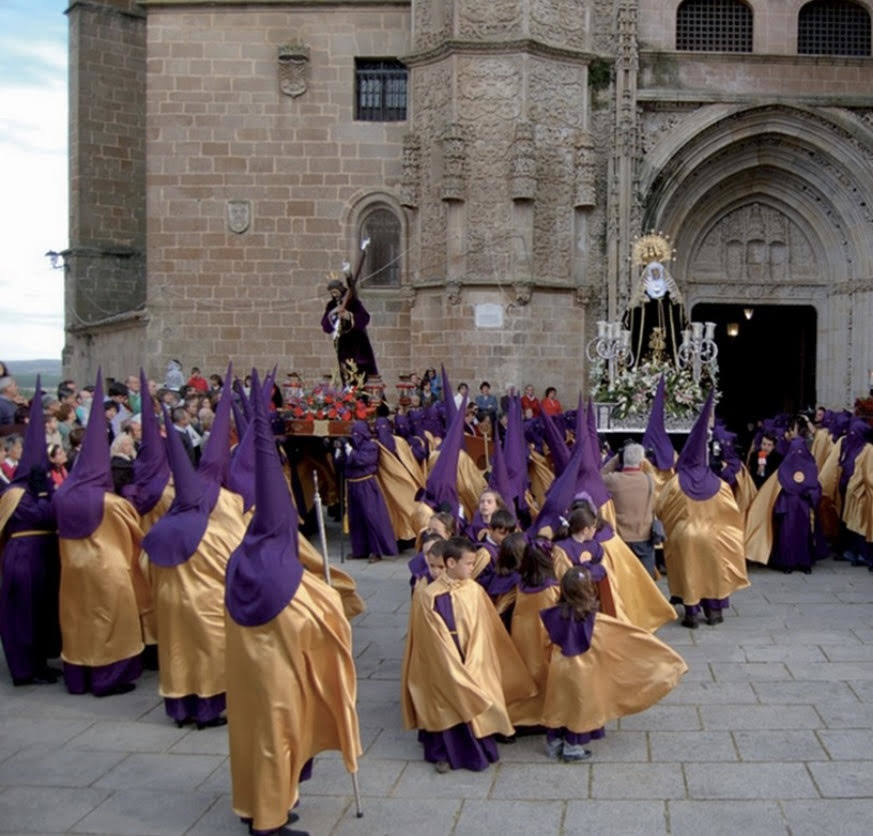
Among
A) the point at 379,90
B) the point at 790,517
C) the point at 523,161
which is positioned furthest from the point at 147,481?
the point at 379,90

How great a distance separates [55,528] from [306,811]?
11.9 feet

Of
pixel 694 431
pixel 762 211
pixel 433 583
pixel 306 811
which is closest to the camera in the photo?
pixel 306 811

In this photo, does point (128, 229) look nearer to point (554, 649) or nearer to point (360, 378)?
point (360, 378)

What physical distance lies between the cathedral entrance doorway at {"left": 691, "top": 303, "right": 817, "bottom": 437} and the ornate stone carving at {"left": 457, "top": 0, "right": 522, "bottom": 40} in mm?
7743

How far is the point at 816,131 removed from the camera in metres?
21.7

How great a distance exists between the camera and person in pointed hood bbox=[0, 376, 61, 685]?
8.51 meters

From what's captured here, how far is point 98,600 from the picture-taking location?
8.28 meters

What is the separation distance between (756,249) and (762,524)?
472 inches

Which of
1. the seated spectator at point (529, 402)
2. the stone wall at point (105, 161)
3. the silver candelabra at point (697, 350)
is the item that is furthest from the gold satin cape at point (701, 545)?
the stone wall at point (105, 161)

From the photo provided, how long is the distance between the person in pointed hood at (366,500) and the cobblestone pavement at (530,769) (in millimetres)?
4036

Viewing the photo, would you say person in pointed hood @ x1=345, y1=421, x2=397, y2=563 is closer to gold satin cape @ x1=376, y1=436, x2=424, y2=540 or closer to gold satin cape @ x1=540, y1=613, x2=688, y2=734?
gold satin cape @ x1=376, y1=436, x2=424, y2=540

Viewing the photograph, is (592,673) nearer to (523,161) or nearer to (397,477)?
(397,477)

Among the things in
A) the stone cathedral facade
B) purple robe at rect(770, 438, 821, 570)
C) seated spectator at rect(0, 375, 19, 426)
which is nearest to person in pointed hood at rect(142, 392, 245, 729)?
seated spectator at rect(0, 375, 19, 426)

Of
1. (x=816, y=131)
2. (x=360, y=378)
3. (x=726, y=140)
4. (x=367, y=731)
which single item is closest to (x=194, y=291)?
(x=360, y=378)
